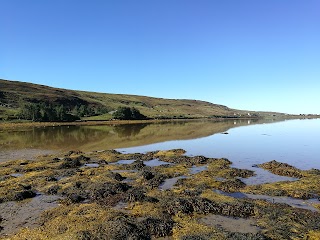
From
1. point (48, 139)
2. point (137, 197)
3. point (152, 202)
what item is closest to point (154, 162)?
point (137, 197)

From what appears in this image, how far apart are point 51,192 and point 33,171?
11277 mm

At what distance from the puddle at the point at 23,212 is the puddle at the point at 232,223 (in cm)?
1153

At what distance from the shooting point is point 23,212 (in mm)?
21203

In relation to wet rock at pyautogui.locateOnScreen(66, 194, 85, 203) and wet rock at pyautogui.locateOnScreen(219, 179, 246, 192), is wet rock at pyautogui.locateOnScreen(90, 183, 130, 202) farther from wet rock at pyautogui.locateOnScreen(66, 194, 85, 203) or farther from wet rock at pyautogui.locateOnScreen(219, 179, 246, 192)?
wet rock at pyautogui.locateOnScreen(219, 179, 246, 192)

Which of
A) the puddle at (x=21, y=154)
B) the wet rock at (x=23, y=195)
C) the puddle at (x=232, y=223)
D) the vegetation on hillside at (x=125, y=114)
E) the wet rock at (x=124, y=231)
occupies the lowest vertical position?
the puddle at (x=21, y=154)

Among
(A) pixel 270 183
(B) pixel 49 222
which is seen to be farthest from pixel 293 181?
(B) pixel 49 222

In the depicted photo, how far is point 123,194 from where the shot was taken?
24.5 m

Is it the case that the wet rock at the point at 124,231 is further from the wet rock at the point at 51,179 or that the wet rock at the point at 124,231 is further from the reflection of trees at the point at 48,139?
the reflection of trees at the point at 48,139

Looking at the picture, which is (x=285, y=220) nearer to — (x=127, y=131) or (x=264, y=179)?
(x=264, y=179)

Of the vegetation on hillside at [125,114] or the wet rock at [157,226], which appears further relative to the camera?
the vegetation on hillside at [125,114]

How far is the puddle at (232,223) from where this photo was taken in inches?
688

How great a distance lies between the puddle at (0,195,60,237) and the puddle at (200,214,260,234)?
11531mm

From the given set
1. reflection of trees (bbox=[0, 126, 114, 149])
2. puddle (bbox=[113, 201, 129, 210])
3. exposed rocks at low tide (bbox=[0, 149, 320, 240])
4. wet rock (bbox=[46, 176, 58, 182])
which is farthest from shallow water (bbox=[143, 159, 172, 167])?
reflection of trees (bbox=[0, 126, 114, 149])

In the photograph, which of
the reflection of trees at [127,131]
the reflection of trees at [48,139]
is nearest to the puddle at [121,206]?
the reflection of trees at [48,139]
